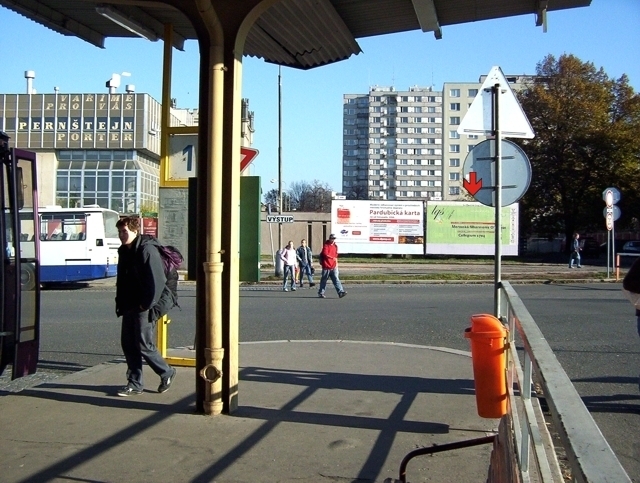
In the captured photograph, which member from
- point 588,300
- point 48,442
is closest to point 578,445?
point 48,442

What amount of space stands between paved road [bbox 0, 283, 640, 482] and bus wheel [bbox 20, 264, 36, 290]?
2.15 m

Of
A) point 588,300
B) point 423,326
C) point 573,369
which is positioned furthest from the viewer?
point 588,300

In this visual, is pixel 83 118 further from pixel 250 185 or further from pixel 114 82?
pixel 250 185

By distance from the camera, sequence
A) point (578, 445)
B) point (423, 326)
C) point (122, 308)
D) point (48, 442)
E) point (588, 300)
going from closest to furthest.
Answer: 1. point (578, 445)
2. point (48, 442)
3. point (122, 308)
4. point (423, 326)
5. point (588, 300)

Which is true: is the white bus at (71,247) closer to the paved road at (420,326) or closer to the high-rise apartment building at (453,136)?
the paved road at (420,326)

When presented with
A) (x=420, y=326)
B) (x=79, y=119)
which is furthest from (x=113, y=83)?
(x=420, y=326)

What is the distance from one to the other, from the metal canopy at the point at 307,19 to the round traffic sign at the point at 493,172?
4.37 feet

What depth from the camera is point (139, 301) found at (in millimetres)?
7086

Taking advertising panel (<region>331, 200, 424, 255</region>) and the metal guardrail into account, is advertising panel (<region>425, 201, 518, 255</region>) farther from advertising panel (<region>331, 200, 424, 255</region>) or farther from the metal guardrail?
the metal guardrail

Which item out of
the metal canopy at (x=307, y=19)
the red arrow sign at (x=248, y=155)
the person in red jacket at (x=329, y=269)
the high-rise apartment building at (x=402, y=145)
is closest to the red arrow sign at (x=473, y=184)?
the metal canopy at (x=307, y=19)

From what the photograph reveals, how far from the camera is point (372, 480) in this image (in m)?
4.78

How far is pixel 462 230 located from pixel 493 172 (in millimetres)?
41262

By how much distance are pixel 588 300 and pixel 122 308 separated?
45.7 feet

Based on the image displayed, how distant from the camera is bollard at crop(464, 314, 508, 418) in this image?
4.77 meters
